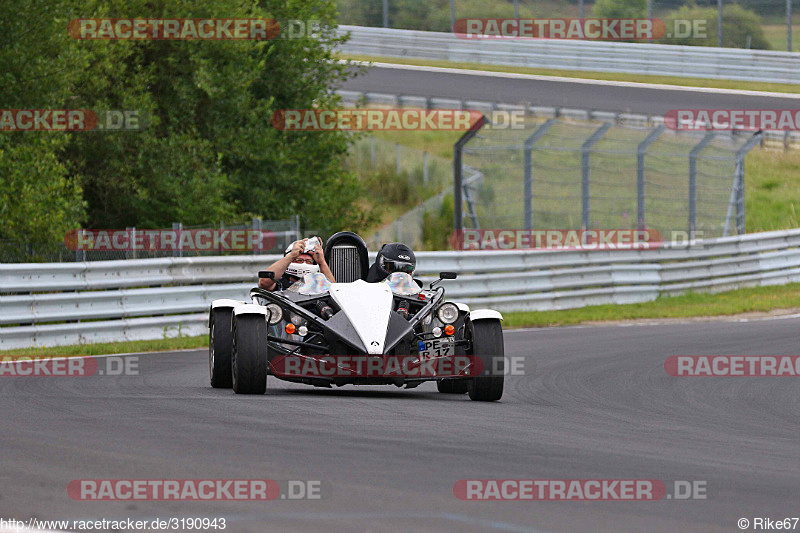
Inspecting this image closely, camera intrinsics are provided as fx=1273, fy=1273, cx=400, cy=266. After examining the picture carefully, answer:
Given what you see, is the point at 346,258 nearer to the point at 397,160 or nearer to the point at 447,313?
the point at 447,313

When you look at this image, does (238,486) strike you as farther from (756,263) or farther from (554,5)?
(554,5)

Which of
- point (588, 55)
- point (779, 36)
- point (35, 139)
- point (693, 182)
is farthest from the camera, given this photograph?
point (588, 55)

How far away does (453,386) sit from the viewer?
428 inches

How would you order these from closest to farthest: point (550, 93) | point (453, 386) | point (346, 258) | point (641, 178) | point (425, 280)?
point (453, 386), point (346, 258), point (425, 280), point (641, 178), point (550, 93)

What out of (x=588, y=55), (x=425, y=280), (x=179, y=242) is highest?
(x=588, y=55)

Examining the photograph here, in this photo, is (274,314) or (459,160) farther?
(459,160)

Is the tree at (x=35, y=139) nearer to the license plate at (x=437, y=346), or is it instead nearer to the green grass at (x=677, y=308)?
the green grass at (x=677, y=308)

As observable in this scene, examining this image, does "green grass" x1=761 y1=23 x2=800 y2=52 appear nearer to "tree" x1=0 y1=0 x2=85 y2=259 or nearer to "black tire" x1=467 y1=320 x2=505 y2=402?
"tree" x1=0 y1=0 x2=85 y2=259

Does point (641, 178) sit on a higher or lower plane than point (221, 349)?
higher

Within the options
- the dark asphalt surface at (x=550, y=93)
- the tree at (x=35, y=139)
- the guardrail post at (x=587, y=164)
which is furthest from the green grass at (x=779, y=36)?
the tree at (x=35, y=139)

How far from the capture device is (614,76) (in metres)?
40.9

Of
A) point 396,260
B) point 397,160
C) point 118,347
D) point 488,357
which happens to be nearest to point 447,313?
point 488,357

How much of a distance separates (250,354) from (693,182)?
16.4 m

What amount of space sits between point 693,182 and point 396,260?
49.2 ft
